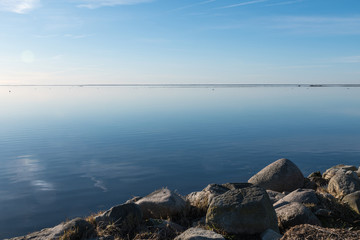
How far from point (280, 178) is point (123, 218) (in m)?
7.89

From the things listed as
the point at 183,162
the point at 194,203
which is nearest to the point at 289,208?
the point at 194,203

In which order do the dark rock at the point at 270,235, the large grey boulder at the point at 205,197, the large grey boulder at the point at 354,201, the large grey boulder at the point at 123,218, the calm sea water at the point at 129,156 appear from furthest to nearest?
the calm sea water at the point at 129,156, the large grey boulder at the point at 205,197, the large grey boulder at the point at 354,201, the large grey boulder at the point at 123,218, the dark rock at the point at 270,235

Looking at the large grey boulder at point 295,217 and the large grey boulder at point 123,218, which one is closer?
the large grey boulder at point 123,218

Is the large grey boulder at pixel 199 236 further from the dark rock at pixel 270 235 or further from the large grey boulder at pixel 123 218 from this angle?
the large grey boulder at pixel 123 218

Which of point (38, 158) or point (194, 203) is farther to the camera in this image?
point (38, 158)

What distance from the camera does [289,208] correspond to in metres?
9.83

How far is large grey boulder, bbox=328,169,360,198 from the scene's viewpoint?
496 inches

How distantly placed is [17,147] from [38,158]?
5077 millimetres

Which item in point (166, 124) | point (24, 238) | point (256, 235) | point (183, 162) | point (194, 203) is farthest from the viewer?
point (166, 124)

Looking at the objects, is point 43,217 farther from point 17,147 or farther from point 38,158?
point 17,147

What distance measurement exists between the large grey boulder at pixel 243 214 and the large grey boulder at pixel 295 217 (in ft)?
2.71

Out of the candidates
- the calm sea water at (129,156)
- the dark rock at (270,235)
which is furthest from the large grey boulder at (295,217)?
the calm sea water at (129,156)

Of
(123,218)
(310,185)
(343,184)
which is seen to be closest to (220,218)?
(123,218)

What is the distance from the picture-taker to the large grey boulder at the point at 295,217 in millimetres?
9371
